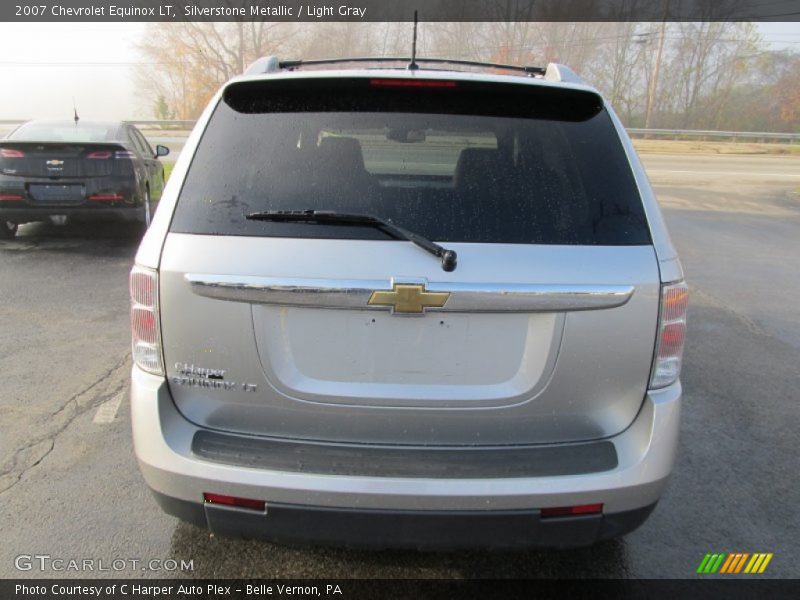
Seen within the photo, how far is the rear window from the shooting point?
6.63ft

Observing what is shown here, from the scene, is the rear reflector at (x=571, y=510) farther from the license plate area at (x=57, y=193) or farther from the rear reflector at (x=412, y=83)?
the license plate area at (x=57, y=193)

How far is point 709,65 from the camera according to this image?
4450cm

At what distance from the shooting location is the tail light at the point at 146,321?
6.66ft

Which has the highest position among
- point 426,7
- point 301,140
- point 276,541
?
point 426,7

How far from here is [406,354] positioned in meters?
1.97

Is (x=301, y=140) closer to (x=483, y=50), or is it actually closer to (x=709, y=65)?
(x=483, y=50)

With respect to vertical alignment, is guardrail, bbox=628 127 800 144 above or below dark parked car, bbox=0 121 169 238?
below

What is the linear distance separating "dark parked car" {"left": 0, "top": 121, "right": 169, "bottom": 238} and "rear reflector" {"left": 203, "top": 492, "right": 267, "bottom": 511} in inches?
285

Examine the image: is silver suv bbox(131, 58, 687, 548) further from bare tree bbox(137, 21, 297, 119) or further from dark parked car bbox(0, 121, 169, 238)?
bare tree bbox(137, 21, 297, 119)

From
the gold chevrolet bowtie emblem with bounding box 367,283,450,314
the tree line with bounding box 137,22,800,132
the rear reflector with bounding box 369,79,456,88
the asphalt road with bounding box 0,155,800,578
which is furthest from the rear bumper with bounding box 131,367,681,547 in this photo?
the tree line with bounding box 137,22,800,132

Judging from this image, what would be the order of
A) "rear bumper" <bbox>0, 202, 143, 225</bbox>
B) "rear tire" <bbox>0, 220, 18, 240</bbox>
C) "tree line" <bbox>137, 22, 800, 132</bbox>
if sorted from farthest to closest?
"tree line" <bbox>137, 22, 800, 132</bbox>
"rear tire" <bbox>0, 220, 18, 240</bbox>
"rear bumper" <bbox>0, 202, 143, 225</bbox>

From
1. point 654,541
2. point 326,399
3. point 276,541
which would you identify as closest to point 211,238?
point 326,399

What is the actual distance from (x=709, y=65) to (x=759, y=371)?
47155mm

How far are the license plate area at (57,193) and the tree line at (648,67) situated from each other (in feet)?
98.2
